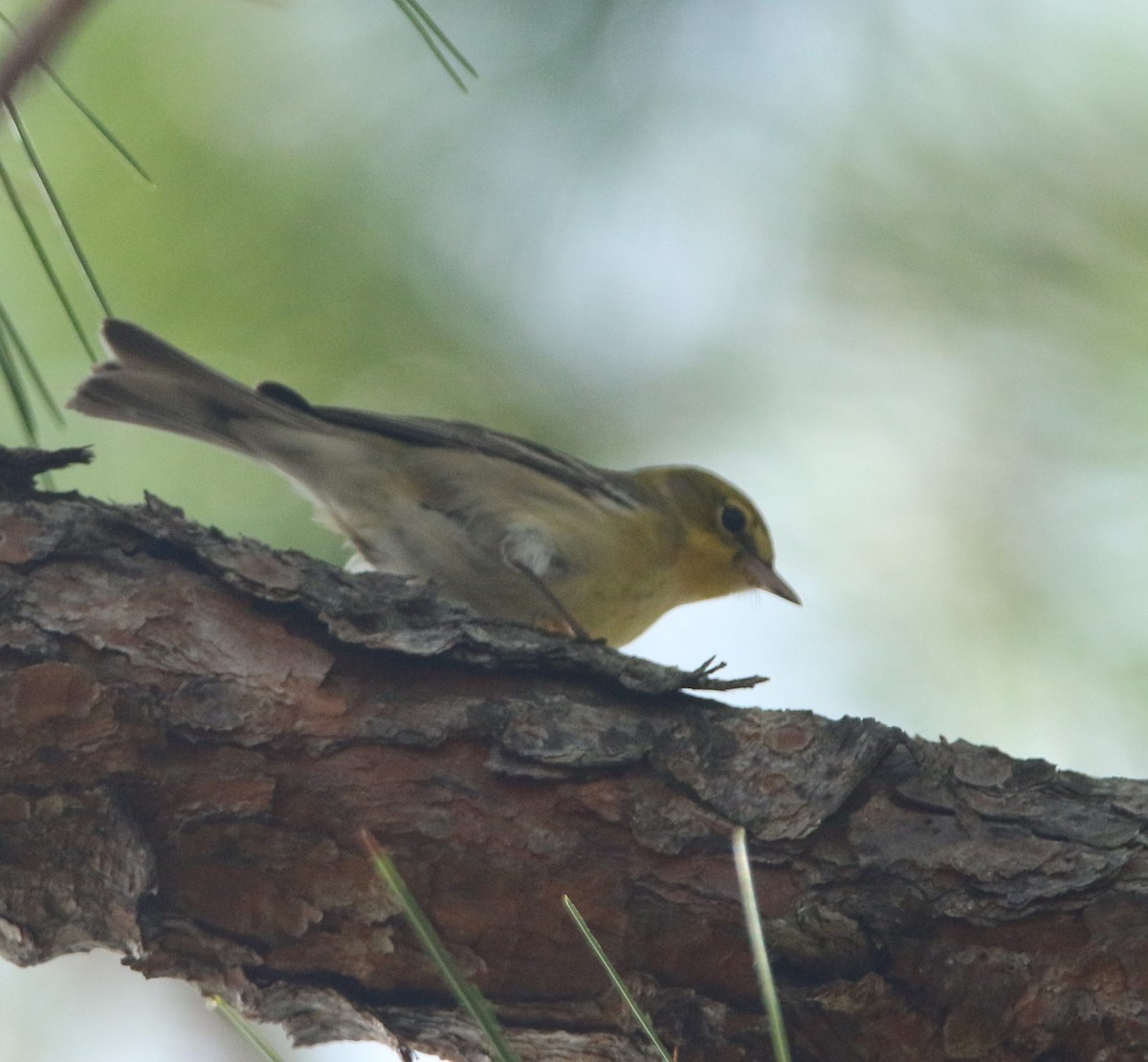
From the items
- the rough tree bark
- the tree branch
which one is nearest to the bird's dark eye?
the rough tree bark

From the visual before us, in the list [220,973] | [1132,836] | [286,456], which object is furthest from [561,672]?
[286,456]

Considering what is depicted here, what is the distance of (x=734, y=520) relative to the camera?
15.3ft

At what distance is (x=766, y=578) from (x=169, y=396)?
2063 millimetres

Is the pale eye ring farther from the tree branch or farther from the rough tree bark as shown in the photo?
the tree branch

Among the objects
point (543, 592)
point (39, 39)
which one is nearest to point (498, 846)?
point (39, 39)

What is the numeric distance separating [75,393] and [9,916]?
157cm

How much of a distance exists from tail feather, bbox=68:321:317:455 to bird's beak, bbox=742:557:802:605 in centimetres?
163

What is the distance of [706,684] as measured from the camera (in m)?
2.36

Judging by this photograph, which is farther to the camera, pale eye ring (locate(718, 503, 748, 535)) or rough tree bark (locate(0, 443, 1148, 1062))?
pale eye ring (locate(718, 503, 748, 535))

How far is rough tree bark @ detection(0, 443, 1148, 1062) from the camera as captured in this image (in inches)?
78.1

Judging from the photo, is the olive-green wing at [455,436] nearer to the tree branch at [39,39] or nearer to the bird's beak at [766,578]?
the bird's beak at [766,578]

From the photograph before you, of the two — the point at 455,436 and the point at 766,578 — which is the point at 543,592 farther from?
the point at 766,578

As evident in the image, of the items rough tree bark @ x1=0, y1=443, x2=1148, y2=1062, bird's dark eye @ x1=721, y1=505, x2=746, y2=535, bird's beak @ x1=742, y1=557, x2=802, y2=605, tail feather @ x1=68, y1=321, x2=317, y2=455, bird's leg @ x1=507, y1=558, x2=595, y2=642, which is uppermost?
bird's dark eye @ x1=721, y1=505, x2=746, y2=535

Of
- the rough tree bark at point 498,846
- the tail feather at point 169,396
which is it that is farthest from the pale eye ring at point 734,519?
the rough tree bark at point 498,846
